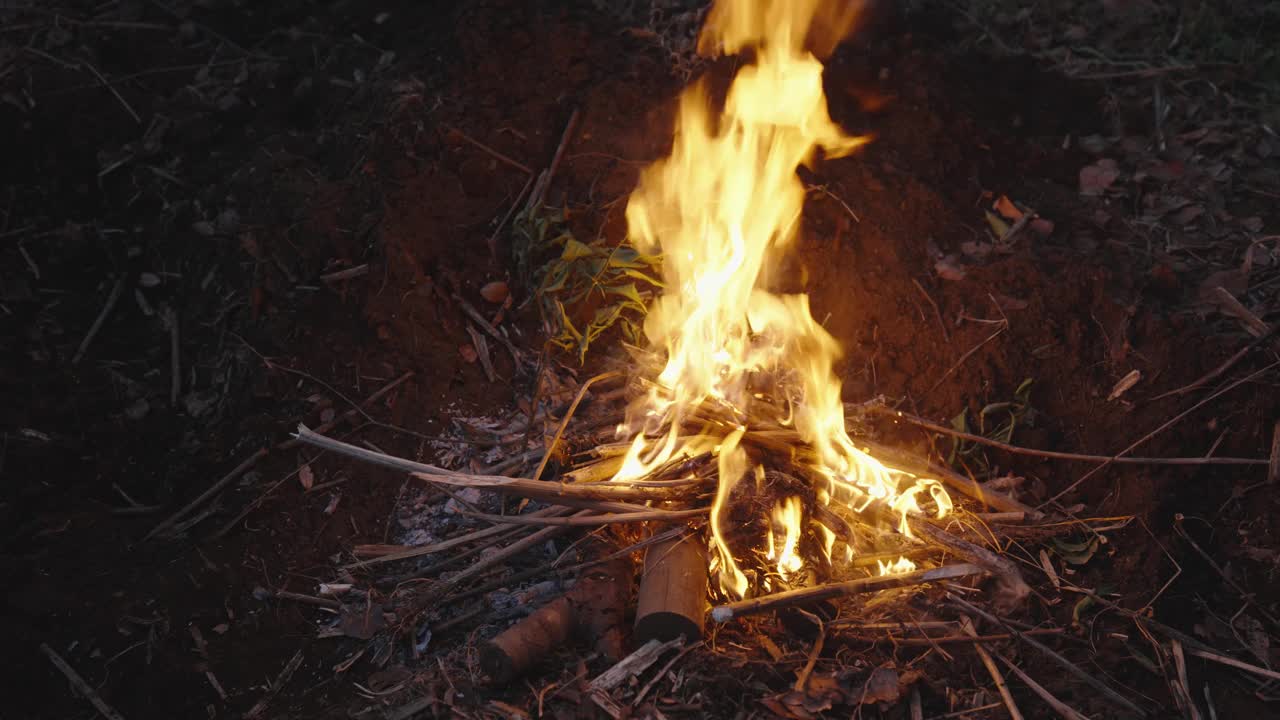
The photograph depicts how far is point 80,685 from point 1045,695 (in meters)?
3.49

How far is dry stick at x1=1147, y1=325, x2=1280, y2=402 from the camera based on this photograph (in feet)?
12.0

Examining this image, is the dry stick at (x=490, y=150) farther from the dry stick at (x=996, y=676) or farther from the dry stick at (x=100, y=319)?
Result: the dry stick at (x=996, y=676)

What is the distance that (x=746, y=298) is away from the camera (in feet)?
13.5

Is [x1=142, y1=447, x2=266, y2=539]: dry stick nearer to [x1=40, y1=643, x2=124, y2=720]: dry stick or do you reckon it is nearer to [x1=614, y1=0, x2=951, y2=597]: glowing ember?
[x1=40, y1=643, x2=124, y2=720]: dry stick

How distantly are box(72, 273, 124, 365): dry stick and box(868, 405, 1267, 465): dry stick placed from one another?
13.0 feet

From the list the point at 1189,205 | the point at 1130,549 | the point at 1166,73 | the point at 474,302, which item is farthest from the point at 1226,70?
the point at 474,302

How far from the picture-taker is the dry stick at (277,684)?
321cm

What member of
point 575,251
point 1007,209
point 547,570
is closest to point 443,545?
point 547,570

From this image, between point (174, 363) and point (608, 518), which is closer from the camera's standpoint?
point (608, 518)

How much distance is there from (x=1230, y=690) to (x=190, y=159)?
18.8 ft

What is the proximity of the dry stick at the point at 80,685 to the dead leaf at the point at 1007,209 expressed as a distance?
4.63 meters

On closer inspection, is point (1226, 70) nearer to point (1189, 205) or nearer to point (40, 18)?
point (1189, 205)

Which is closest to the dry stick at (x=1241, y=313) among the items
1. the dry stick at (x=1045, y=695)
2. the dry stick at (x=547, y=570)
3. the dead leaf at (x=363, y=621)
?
the dry stick at (x=1045, y=695)

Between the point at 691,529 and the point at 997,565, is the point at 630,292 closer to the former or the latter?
the point at 691,529
